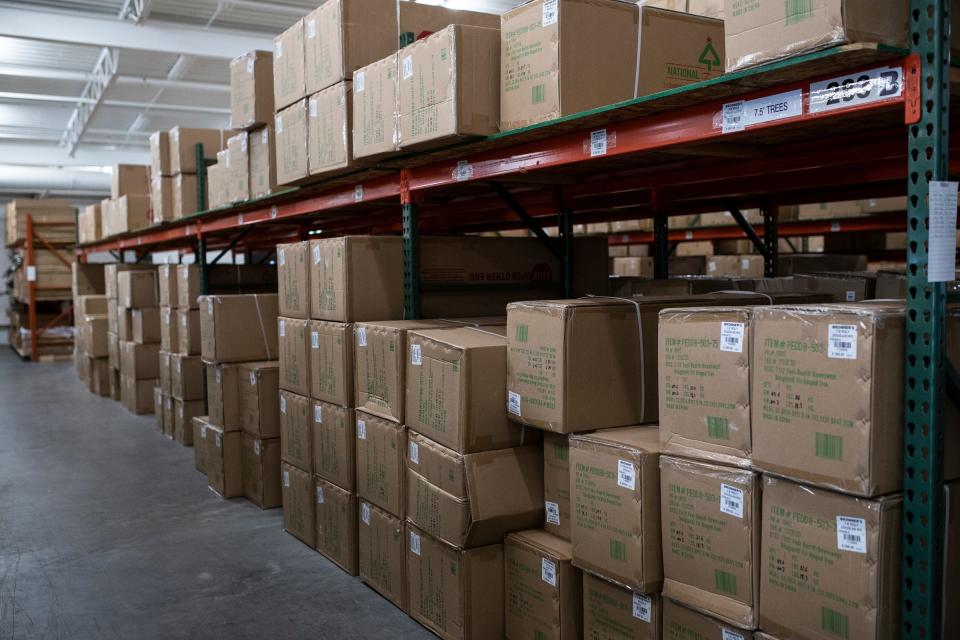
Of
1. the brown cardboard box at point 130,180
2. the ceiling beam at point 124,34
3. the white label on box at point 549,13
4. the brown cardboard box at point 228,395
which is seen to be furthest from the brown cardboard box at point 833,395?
the brown cardboard box at point 130,180

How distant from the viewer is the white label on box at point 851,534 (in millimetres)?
1837

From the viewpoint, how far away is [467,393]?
2.99 metres

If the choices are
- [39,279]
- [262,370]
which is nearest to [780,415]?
[262,370]

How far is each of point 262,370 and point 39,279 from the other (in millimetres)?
11412

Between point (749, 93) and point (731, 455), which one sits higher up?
point (749, 93)

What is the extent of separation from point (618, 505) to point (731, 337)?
661mm

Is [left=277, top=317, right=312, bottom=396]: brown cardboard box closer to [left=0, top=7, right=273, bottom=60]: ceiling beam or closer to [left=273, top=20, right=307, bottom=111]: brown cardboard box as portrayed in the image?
[left=273, top=20, right=307, bottom=111]: brown cardboard box

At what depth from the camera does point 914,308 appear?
5.94ft

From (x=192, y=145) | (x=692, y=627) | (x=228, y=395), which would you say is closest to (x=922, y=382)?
(x=692, y=627)

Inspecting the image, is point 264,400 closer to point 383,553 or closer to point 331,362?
point 331,362

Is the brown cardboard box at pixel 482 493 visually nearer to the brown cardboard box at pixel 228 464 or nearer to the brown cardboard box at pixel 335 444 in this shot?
the brown cardboard box at pixel 335 444

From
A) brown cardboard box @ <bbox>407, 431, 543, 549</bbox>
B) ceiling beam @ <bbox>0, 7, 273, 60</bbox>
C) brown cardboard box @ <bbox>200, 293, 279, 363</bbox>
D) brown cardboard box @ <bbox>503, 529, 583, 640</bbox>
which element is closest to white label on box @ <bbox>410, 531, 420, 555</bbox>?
brown cardboard box @ <bbox>407, 431, 543, 549</bbox>

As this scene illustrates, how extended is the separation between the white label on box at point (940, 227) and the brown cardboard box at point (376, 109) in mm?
2166

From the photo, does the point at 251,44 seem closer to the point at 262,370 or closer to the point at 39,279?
the point at 262,370
